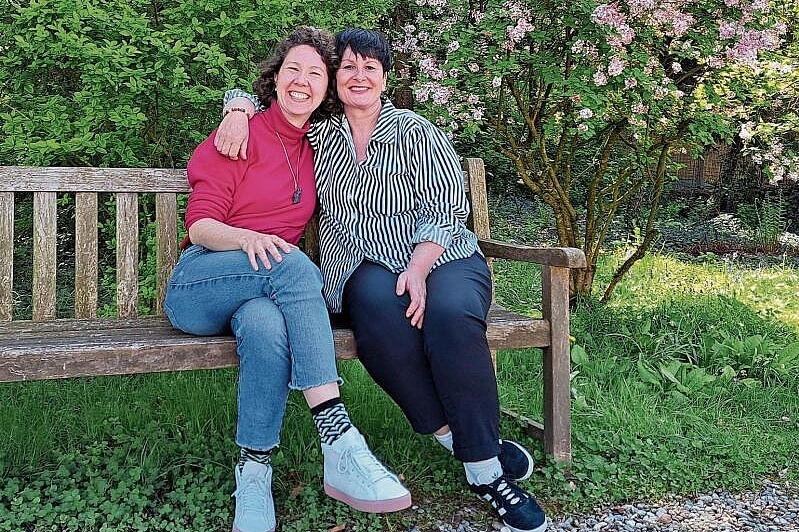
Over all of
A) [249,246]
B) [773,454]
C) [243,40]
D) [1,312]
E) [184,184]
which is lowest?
[773,454]

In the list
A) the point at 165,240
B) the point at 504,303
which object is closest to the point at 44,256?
the point at 165,240

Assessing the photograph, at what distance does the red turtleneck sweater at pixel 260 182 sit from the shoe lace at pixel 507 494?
106 cm

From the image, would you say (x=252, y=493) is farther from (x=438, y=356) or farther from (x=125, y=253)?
(x=125, y=253)

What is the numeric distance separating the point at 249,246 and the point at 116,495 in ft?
2.91

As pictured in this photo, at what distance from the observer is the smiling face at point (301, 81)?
2.94 m

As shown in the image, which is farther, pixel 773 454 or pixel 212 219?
pixel 773 454

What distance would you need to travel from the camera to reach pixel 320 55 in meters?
2.97

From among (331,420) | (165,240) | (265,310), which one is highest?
(165,240)

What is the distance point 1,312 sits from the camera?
2.97m

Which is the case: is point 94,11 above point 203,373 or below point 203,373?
above

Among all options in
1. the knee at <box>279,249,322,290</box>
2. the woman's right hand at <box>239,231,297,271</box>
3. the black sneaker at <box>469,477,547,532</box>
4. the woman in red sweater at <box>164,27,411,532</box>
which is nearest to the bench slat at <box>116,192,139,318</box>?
the woman in red sweater at <box>164,27,411,532</box>

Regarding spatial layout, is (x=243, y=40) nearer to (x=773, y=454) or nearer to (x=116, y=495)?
(x=116, y=495)

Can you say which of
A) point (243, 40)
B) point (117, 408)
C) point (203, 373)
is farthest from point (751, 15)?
point (117, 408)

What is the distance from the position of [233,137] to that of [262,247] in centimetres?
43
